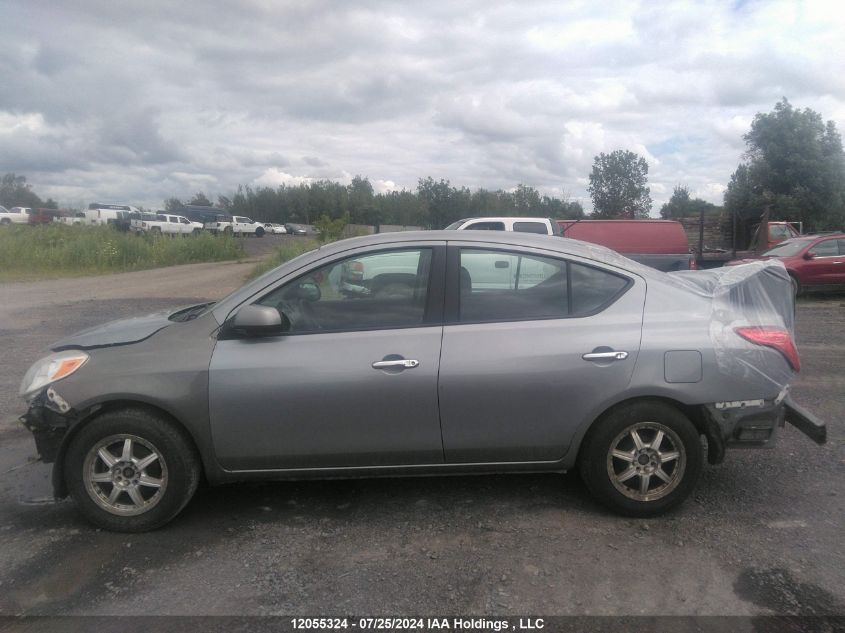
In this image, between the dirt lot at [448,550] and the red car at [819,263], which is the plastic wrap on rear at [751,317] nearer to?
the dirt lot at [448,550]

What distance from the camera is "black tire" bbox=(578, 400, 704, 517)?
385cm

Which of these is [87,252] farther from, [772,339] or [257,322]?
[772,339]

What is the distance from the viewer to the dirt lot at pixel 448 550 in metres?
3.15

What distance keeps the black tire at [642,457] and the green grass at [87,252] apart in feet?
68.4

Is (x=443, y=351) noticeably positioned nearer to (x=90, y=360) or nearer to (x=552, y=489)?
(x=552, y=489)

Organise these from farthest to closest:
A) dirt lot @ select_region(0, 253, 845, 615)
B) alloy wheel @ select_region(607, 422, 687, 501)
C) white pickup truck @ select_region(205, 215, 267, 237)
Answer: white pickup truck @ select_region(205, 215, 267, 237) < alloy wheel @ select_region(607, 422, 687, 501) < dirt lot @ select_region(0, 253, 845, 615)

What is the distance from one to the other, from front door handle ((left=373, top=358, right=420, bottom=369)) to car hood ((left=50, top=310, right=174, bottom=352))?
138 cm

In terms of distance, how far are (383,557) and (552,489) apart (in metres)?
1.37

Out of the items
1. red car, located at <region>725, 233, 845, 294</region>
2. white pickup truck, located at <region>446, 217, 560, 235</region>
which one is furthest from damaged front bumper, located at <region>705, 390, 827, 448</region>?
red car, located at <region>725, 233, 845, 294</region>

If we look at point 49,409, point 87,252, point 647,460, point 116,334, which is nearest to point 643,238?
point 647,460

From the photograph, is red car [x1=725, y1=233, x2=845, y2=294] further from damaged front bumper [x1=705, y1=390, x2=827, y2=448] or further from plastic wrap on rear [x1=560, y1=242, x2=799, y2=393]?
damaged front bumper [x1=705, y1=390, x2=827, y2=448]

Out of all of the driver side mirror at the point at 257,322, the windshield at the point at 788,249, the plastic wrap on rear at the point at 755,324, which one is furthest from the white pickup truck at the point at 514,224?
the driver side mirror at the point at 257,322

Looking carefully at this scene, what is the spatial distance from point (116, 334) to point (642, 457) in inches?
127

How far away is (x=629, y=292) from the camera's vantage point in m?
4.02
